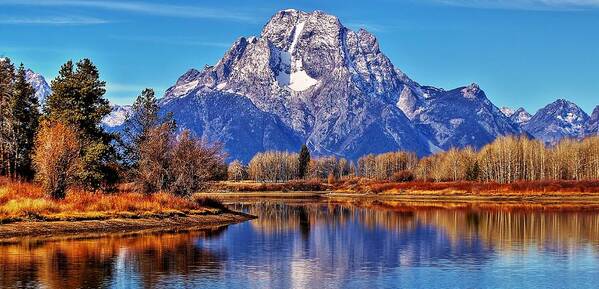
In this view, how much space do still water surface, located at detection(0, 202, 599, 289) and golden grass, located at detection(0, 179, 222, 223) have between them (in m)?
8.00

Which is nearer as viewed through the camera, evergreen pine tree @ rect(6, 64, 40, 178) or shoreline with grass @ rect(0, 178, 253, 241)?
shoreline with grass @ rect(0, 178, 253, 241)

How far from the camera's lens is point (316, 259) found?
4950cm

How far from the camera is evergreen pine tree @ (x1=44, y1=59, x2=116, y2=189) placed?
86.7 meters

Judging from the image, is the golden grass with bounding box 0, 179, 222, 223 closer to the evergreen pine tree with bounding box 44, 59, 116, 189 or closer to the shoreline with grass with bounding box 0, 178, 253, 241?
the shoreline with grass with bounding box 0, 178, 253, 241

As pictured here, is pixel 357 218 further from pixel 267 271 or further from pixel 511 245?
pixel 267 271

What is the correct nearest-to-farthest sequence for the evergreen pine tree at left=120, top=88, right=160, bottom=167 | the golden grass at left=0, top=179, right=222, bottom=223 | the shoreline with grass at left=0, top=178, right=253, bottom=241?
the shoreline with grass at left=0, top=178, right=253, bottom=241
the golden grass at left=0, top=179, right=222, bottom=223
the evergreen pine tree at left=120, top=88, right=160, bottom=167

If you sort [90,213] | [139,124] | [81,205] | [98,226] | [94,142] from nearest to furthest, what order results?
[98,226] < [90,213] < [81,205] < [94,142] < [139,124]

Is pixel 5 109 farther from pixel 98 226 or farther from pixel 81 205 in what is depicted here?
pixel 98 226

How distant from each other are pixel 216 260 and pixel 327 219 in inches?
1951

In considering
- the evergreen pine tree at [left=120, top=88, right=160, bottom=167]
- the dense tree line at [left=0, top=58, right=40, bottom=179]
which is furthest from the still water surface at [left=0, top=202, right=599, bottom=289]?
the dense tree line at [left=0, top=58, right=40, bottom=179]

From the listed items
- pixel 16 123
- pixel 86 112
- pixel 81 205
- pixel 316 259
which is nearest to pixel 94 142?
pixel 86 112

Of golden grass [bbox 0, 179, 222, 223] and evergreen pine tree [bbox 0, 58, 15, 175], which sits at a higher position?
evergreen pine tree [bbox 0, 58, 15, 175]

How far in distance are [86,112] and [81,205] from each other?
74.8 feet

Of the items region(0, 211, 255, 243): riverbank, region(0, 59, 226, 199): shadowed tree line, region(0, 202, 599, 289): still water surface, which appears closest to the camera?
region(0, 202, 599, 289): still water surface
